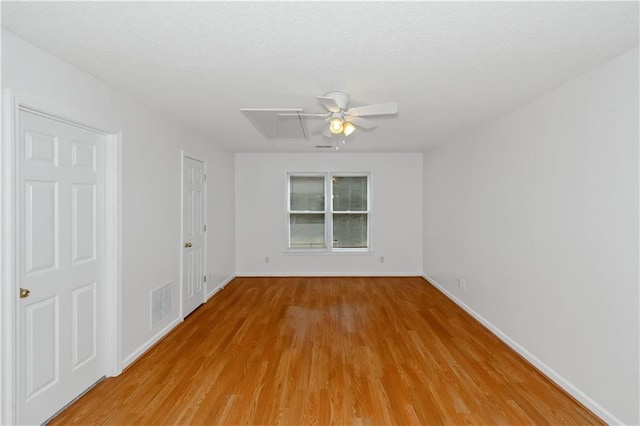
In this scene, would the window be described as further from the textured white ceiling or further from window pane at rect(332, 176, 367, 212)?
the textured white ceiling

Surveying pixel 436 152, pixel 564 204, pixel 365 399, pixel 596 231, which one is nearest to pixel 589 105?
pixel 564 204

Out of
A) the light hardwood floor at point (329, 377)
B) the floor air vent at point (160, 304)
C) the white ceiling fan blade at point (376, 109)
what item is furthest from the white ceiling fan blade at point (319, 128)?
the floor air vent at point (160, 304)

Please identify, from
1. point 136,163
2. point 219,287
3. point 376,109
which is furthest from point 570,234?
point 219,287

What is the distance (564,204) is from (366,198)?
3.80m

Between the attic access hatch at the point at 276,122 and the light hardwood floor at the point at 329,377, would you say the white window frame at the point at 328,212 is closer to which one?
the attic access hatch at the point at 276,122

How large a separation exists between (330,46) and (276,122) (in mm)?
1815

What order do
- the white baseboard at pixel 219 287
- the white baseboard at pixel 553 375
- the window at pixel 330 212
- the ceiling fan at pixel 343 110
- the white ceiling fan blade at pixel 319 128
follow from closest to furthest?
the white baseboard at pixel 553 375 < the ceiling fan at pixel 343 110 < the white ceiling fan blade at pixel 319 128 < the white baseboard at pixel 219 287 < the window at pixel 330 212

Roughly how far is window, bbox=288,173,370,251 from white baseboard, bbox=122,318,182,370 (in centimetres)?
290

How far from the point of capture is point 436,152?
5.30 meters

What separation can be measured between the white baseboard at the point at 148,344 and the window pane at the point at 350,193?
3.51m

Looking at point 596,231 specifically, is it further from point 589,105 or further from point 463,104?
point 463,104

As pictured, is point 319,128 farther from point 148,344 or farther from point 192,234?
point 148,344

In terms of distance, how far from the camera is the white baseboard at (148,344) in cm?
273

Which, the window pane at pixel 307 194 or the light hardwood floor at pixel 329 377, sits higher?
the window pane at pixel 307 194
